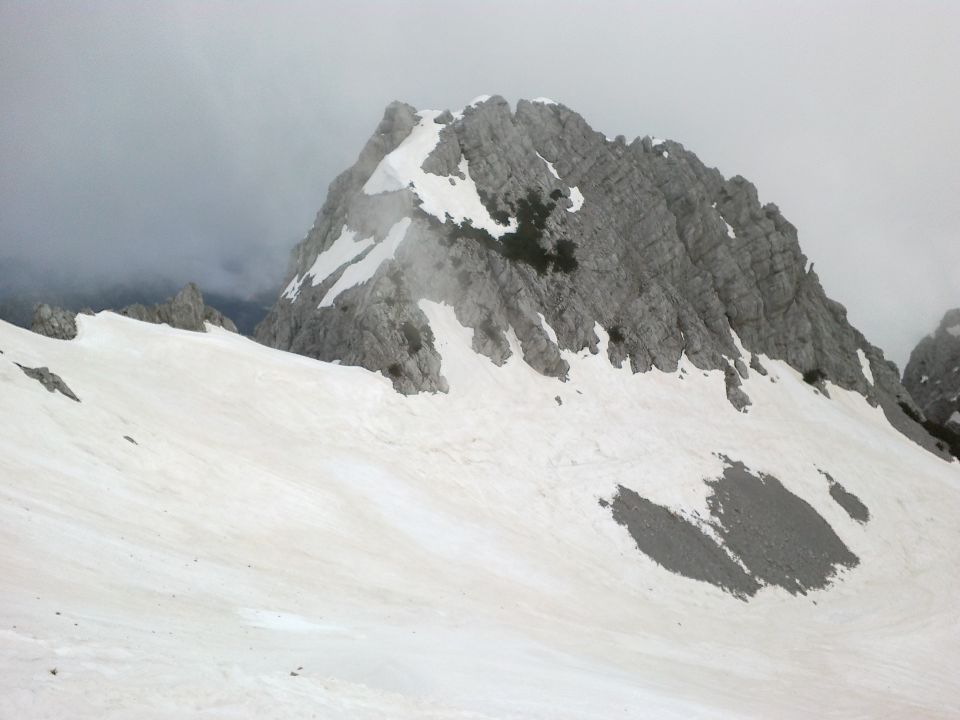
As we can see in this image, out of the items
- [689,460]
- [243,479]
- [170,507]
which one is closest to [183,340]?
[243,479]

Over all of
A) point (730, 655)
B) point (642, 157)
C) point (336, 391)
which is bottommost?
point (730, 655)

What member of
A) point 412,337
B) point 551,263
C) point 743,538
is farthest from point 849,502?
point 412,337

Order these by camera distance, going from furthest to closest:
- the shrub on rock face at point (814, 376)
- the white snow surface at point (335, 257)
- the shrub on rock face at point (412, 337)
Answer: the shrub on rock face at point (814, 376), the white snow surface at point (335, 257), the shrub on rock face at point (412, 337)

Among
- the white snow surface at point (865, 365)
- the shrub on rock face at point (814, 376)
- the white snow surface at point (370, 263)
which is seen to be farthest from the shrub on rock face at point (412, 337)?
the white snow surface at point (865, 365)

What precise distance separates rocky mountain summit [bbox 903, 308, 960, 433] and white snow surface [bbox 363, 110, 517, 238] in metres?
108

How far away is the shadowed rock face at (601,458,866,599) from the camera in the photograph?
37.6m

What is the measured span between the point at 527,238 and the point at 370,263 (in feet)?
63.2

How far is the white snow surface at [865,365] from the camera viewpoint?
8850 cm

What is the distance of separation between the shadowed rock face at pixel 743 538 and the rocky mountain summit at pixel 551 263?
645 inches

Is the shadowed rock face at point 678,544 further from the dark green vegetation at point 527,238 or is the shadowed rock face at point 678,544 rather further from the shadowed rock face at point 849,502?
the dark green vegetation at point 527,238

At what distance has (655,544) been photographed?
124 ft

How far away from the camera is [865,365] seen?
90812 mm

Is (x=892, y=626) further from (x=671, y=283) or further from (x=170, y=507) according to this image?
(x=671, y=283)

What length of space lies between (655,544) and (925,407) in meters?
129
